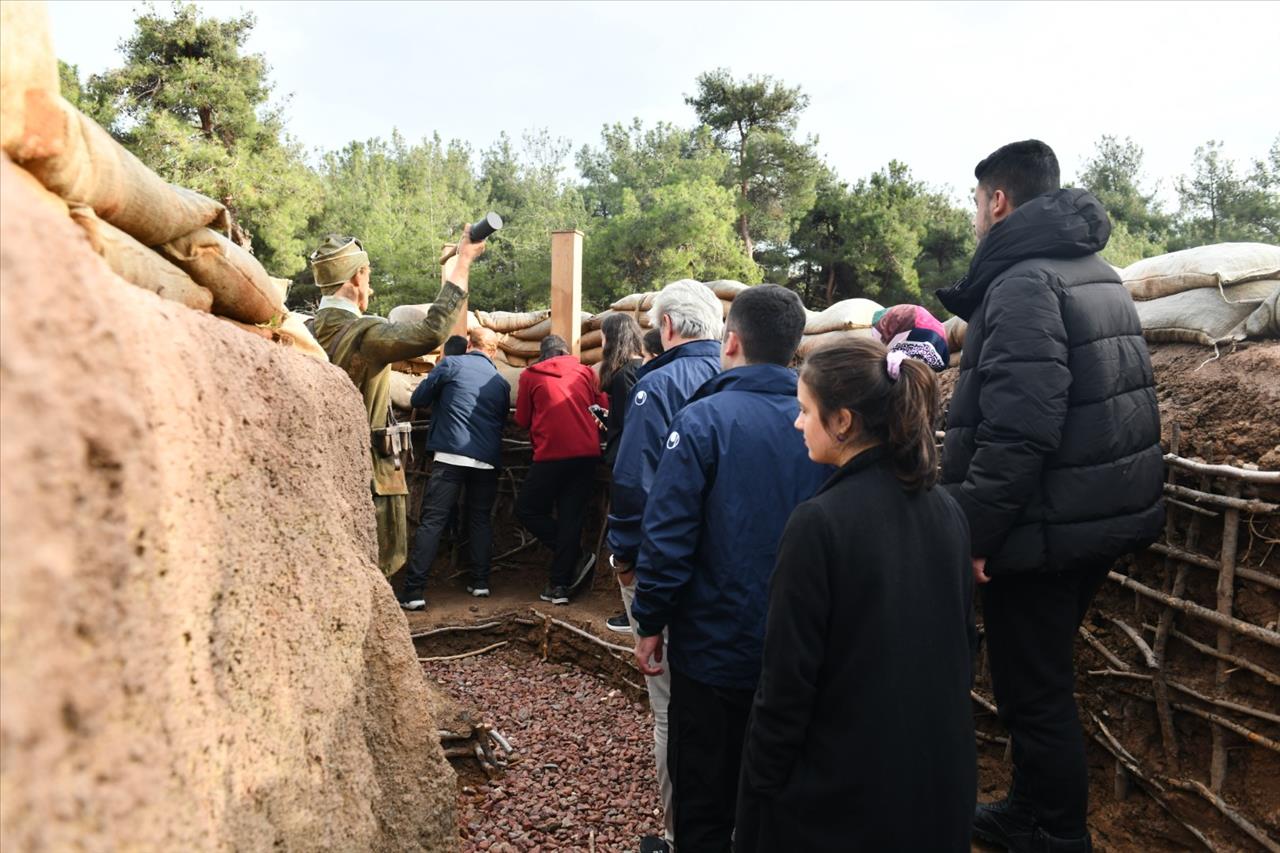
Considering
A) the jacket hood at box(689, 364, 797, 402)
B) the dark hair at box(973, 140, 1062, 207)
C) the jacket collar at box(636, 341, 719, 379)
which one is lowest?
the jacket hood at box(689, 364, 797, 402)

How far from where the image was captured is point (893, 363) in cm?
171

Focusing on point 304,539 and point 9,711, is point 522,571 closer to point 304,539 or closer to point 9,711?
point 304,539

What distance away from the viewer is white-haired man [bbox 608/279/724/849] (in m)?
2.81

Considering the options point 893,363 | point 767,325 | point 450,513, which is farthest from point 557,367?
point 893,363

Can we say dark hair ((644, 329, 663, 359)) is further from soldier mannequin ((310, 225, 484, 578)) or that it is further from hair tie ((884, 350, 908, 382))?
hair tie ((884, 350, 908, 382))

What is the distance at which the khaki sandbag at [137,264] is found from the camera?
4.10 ft

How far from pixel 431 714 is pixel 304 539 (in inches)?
36.2

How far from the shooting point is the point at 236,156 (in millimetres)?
17750

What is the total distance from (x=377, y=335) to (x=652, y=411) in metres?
1.24

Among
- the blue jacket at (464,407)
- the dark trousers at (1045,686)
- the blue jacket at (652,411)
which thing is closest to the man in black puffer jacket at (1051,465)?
the dark trousers at (1045,686)

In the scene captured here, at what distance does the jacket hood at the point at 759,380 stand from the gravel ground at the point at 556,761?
1924 mm

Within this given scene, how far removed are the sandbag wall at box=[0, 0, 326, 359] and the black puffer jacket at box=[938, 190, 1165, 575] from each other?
1.95 meters

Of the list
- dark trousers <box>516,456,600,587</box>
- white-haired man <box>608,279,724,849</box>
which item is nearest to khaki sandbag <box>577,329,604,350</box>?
dark trousers <box>516,456,600,587</box>

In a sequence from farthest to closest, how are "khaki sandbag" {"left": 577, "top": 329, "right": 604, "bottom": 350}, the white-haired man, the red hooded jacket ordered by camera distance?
"khaki sandbag" {"left": 577, "top": 329, "right": 604, "bottom": 350}
the red hooded jacket
the white-haired man
